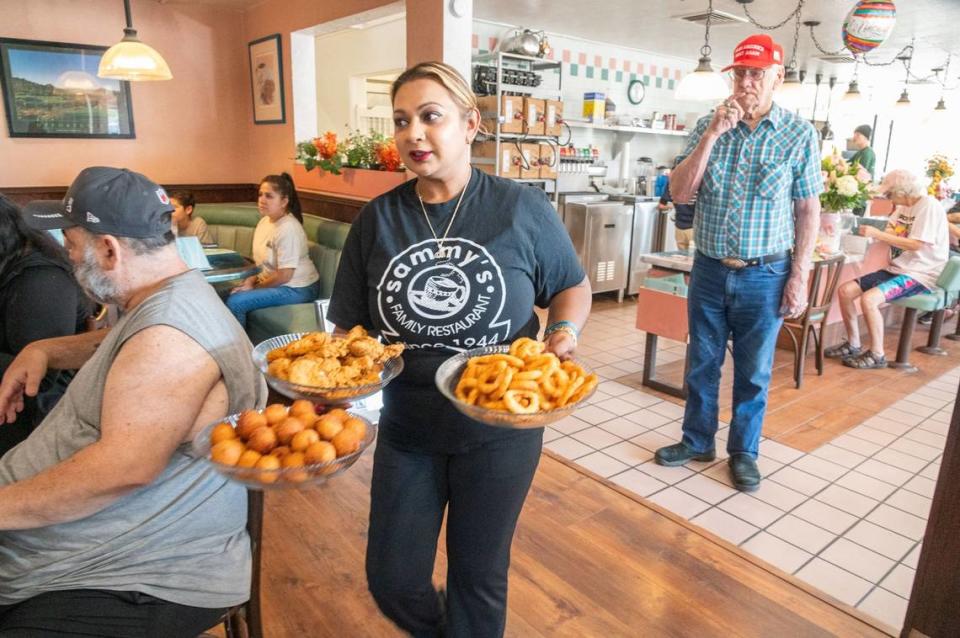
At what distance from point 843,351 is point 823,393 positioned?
960mm

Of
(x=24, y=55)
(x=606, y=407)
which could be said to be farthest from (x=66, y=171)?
(x=606, y=407)

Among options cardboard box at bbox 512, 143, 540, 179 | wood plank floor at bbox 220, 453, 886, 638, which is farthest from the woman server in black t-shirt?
cardboard box at bbox 512, 143, 540, 179

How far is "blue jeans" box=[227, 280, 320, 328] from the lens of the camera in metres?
4.03

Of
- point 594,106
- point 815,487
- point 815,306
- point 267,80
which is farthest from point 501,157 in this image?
point 815,487

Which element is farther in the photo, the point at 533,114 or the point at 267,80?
the point at 267,80

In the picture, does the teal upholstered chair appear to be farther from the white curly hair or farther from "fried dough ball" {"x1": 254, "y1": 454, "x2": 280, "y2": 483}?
"fried dough ball" {"x1": 254, "y1": 454, "x2": 280, "y2": 483}

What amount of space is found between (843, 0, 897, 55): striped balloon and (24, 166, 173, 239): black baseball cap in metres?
3.91

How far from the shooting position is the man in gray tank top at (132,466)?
1137 mm

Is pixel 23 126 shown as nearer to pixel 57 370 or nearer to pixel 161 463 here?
pixel 57 370

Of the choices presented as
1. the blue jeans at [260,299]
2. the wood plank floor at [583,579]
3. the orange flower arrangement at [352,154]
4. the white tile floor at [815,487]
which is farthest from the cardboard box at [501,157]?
the wood plank floor at [583,579]

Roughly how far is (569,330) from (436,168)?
47 centimetres

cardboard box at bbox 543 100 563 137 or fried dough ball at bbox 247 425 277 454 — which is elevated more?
cardboard box at bbox 543 100 563 137

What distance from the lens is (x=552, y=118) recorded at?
→ 5.74m

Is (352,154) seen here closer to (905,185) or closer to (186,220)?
(186,220)
